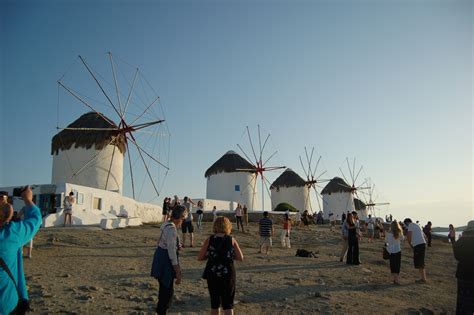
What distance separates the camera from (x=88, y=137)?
2539cm

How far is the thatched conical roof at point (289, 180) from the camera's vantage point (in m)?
50.1

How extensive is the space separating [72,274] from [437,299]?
25.9 ft

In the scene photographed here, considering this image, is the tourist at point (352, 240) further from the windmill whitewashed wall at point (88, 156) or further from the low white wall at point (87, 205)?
the windmill whitewashed wall at point (88, 156)

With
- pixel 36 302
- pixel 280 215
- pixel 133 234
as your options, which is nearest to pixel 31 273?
pixel 36 302

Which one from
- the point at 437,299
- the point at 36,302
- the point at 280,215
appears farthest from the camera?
the point at 280,215

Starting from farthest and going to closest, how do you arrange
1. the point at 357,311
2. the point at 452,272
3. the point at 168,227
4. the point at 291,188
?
the point at 291,188
the point at 452,272
the point at 357,311
the point at 168,227

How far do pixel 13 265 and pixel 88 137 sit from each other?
23152 mm

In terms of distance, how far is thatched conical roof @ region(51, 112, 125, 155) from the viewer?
25344mm

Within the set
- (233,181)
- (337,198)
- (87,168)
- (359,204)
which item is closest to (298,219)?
(233,181)

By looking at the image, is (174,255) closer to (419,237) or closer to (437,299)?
(437,299)

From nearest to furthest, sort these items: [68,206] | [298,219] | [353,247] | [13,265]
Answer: [13,265]
[353,247]
[68,206]
[298,219]

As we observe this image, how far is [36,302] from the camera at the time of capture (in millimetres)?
6289

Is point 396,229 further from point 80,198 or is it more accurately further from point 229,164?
point 229,164

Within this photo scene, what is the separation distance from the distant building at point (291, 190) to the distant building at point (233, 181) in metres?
8.62
